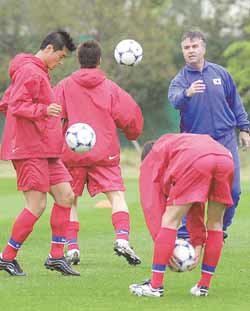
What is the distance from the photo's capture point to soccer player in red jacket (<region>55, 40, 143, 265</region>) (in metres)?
11.6

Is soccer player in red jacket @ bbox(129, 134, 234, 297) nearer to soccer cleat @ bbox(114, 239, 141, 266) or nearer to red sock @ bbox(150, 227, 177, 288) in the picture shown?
red sock @ bbox(150, 227, 177, 288)

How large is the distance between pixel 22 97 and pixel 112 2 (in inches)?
1403

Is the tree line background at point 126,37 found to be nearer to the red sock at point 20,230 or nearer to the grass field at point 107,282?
the grass field at point 107,282

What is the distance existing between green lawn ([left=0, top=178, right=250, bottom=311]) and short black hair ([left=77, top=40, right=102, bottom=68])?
2.03 meters

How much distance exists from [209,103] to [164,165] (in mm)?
3008

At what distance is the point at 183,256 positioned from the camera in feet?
29.8

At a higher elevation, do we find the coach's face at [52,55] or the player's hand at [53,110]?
the coach's face at [52,55]

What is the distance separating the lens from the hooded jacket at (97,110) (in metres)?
11.6

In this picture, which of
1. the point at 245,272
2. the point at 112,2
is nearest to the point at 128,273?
the point at 245,272

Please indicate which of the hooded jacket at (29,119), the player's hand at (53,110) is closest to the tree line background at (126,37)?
the hooded jacket at (29,119)

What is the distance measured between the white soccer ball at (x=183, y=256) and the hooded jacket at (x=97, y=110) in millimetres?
2757

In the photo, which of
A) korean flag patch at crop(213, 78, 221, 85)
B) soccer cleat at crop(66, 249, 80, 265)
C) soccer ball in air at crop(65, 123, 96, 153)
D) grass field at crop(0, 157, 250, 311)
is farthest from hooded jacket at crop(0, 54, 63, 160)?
korean flag patch at crop(213, 78, 221, 85)

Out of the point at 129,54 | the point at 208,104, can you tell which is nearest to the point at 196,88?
the point at 208,104

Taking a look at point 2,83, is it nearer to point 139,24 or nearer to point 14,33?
point 14,33
